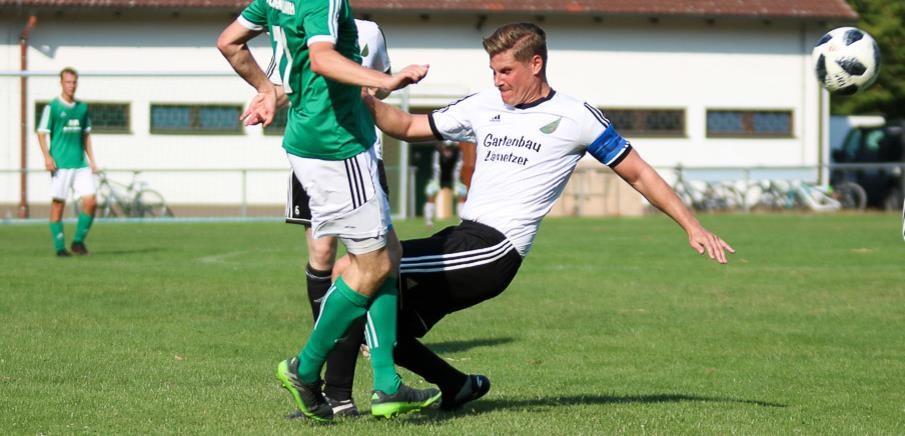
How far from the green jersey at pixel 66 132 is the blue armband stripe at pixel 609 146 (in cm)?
1131

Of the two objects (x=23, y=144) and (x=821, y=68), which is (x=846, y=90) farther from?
(x=23, y=144)

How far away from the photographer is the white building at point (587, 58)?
30.0 metres

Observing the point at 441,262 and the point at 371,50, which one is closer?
the point at 441,262

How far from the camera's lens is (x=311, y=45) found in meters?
5.10

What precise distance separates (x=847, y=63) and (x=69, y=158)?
10.4 metres

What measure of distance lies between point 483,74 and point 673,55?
541cm

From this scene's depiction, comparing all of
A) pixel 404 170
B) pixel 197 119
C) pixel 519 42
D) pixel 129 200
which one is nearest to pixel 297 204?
pixel 519 42

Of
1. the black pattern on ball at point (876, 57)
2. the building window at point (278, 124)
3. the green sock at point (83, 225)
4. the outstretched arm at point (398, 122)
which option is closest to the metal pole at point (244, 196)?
the building window at point (278, 124)

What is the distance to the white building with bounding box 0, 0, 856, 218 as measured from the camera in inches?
1181

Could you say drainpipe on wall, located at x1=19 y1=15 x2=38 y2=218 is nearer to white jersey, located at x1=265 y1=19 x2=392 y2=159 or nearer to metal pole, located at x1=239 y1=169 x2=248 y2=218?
metal pole, located at x1=239 y1=169 x2=248 y2=218

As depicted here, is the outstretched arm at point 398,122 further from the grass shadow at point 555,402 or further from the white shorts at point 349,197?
the grass shadow at point 555,402

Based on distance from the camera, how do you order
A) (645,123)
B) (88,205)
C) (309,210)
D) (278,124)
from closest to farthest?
(309,210)
(88,205)
(278,124)
(645,123)

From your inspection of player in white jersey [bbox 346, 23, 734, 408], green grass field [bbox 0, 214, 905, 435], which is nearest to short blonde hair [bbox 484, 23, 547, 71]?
player in white jersey [bbox 346, 23, 734, 408]

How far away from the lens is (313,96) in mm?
5305
